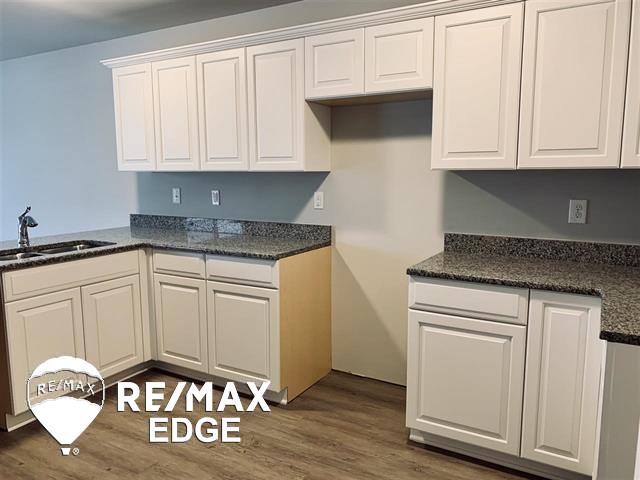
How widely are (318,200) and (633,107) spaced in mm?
1754

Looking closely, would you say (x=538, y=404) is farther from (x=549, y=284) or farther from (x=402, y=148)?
(x=402, y=148)

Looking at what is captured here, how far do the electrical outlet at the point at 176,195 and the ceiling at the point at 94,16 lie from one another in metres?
1.21

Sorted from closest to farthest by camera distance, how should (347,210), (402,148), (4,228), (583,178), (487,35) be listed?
1. (487,35)
2. (583,178)
3. (402,148)
4. (347,210)
5. (4,228)

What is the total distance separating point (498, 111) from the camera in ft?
7.14

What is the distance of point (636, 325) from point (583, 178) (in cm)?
114

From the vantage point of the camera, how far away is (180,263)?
2.95 meters

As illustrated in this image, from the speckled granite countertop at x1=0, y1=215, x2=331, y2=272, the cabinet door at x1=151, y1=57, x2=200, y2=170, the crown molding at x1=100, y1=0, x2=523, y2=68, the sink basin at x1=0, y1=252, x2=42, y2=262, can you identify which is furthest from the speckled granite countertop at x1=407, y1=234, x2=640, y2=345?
the sink basin at x1=0, y1=252, x2=42, y2=262

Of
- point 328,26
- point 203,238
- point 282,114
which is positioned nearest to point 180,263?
point 203,238

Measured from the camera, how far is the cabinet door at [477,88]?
2125mm

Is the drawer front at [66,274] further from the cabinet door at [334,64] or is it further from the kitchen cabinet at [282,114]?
the cabinet door at [334,64]

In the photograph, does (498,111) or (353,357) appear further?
(353,357)

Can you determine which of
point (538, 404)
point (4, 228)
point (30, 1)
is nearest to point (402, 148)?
point (538, 404)

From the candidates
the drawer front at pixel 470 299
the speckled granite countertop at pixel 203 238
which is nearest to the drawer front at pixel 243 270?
the speckled granite countertop at pixel 203 238

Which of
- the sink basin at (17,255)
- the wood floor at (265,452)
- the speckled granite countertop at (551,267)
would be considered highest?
the speckled granite countertop at (551,267)
